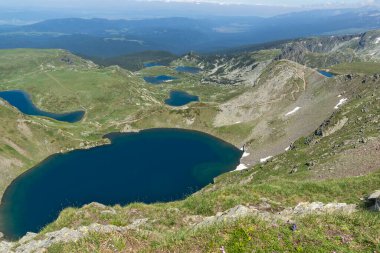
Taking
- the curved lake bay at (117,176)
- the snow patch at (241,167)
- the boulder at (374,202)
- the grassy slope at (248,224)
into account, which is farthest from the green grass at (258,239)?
the snow patch at (241,167)

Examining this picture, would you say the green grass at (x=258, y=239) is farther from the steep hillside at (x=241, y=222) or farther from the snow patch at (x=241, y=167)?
the snow patch at (x=241, y=167)

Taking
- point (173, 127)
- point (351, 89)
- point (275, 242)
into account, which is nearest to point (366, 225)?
point (275, 242)

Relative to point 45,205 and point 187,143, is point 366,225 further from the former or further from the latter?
point 187,143

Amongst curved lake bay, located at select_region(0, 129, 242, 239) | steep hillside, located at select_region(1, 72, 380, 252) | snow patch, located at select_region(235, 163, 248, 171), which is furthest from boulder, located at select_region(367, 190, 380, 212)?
snow patch, located at select_region(235, 163, 248, 171)

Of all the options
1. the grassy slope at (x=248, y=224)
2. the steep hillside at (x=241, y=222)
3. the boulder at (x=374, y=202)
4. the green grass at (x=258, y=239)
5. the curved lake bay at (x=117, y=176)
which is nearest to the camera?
the green grass at (x=258, y=239)

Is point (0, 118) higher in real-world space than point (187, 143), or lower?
higher

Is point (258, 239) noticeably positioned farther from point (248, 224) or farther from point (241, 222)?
point (241, 222)

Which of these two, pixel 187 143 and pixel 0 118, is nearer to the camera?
pixel 0 118

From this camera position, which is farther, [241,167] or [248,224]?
[241,167]

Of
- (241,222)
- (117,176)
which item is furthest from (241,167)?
(241,222)
